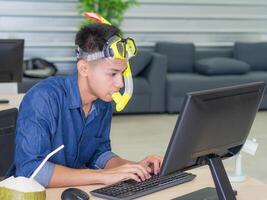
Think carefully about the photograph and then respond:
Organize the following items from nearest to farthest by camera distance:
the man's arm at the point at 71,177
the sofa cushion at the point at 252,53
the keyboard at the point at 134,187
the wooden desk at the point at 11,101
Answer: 1. the keyboard at the point at 134,187
2. the man's arm at the point at 71,177
3. the wooden desk at the point at 11,101
4. the sofa cushion at the point at 252,53

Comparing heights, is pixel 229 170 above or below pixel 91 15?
below

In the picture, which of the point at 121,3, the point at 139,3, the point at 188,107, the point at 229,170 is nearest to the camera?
the point at 188,107

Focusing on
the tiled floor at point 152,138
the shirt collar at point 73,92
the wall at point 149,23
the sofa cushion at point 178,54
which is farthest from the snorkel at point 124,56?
the sofa cushion at point 178,54

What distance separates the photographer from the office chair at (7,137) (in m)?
2.07

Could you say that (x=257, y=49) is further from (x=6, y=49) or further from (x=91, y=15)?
(x=91, y=15)

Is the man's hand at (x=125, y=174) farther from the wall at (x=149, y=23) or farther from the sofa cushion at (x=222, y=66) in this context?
the sofa cushion at (x=222, y=66)

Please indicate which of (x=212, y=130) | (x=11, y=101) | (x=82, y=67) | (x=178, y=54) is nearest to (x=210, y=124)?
(x=212, y=130)

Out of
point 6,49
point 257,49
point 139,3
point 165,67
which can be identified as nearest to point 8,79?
point 6,49

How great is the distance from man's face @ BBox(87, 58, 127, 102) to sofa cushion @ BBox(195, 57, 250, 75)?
458cm

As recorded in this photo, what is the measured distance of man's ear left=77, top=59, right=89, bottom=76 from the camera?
1921 mm

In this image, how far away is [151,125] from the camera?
18.8 feet

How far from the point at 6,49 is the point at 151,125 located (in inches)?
108

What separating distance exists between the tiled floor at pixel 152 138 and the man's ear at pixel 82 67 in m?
2.32

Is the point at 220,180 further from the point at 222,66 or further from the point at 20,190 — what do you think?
the point at 222,66
